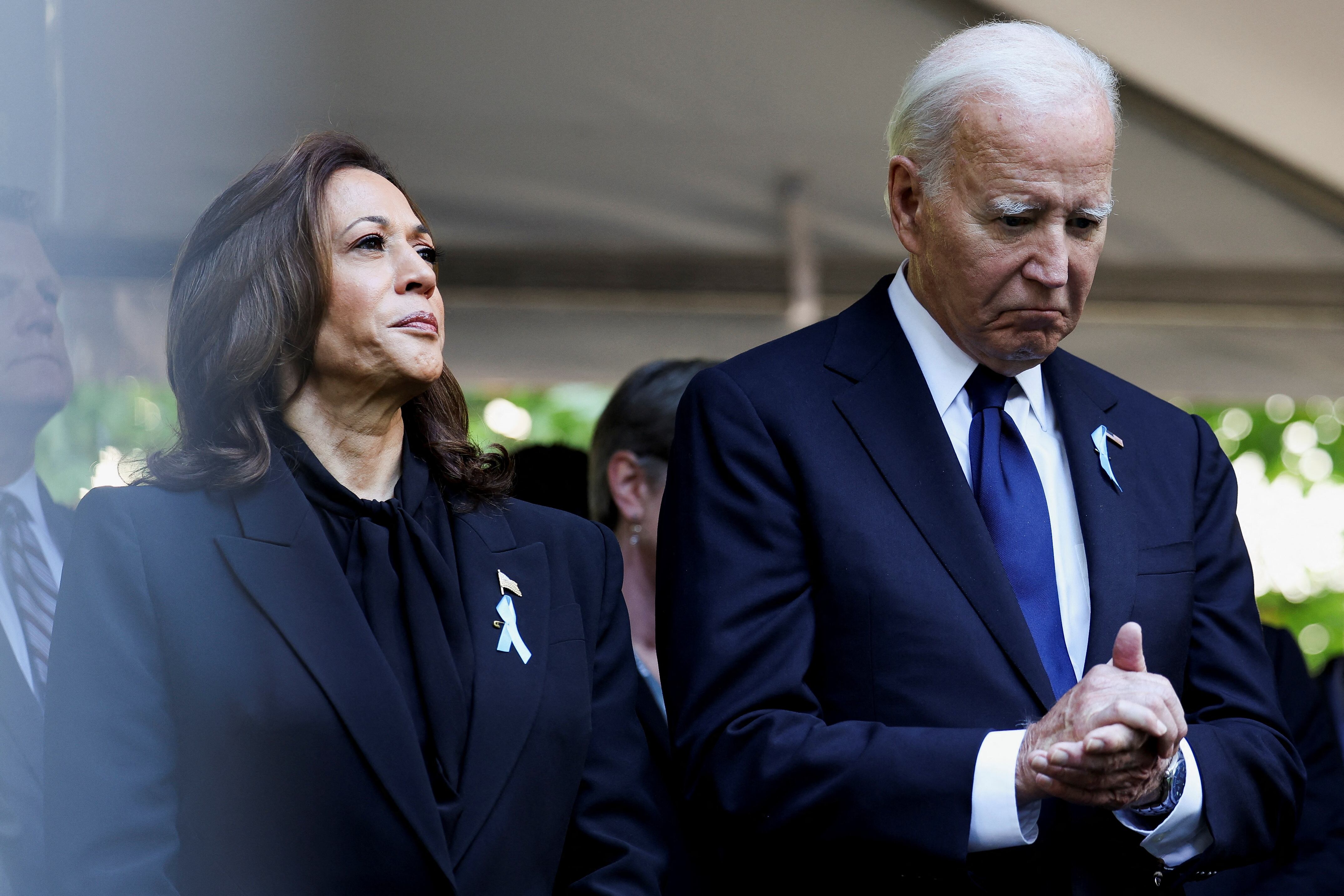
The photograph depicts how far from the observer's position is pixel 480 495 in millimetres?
2531

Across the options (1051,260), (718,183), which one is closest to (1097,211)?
(1051,260)

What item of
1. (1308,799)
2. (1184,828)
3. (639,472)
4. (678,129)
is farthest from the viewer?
(678,129)

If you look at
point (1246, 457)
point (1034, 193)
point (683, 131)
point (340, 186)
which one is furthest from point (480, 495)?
point (1246, 457)

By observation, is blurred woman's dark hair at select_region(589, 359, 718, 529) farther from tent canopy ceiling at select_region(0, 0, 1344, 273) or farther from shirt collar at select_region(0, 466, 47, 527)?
shirt collar at select_region(0, 466, 47, 527)

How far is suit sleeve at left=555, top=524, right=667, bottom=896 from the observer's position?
228cm

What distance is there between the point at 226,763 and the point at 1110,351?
165 inches

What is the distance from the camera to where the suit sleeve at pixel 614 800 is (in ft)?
7.47

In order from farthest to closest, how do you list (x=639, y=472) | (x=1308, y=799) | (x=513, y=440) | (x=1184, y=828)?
(x=513, y=440) < (x=1308, y=799) < (x=639, y=472) < (x=1184, y=828)

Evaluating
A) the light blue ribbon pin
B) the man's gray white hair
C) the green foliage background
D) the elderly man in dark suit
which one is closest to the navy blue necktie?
the elderly man in dark suit

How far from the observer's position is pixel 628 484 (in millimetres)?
3770

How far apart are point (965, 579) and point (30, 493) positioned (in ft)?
4.60

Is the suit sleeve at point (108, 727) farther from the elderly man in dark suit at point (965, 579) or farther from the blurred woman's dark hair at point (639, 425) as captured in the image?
the blurred woman's dark hair at point (639, 425)

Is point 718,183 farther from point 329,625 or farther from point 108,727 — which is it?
point 108,727

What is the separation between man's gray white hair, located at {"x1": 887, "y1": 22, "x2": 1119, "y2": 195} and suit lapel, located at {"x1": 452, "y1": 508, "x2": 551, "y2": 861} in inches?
35.0
